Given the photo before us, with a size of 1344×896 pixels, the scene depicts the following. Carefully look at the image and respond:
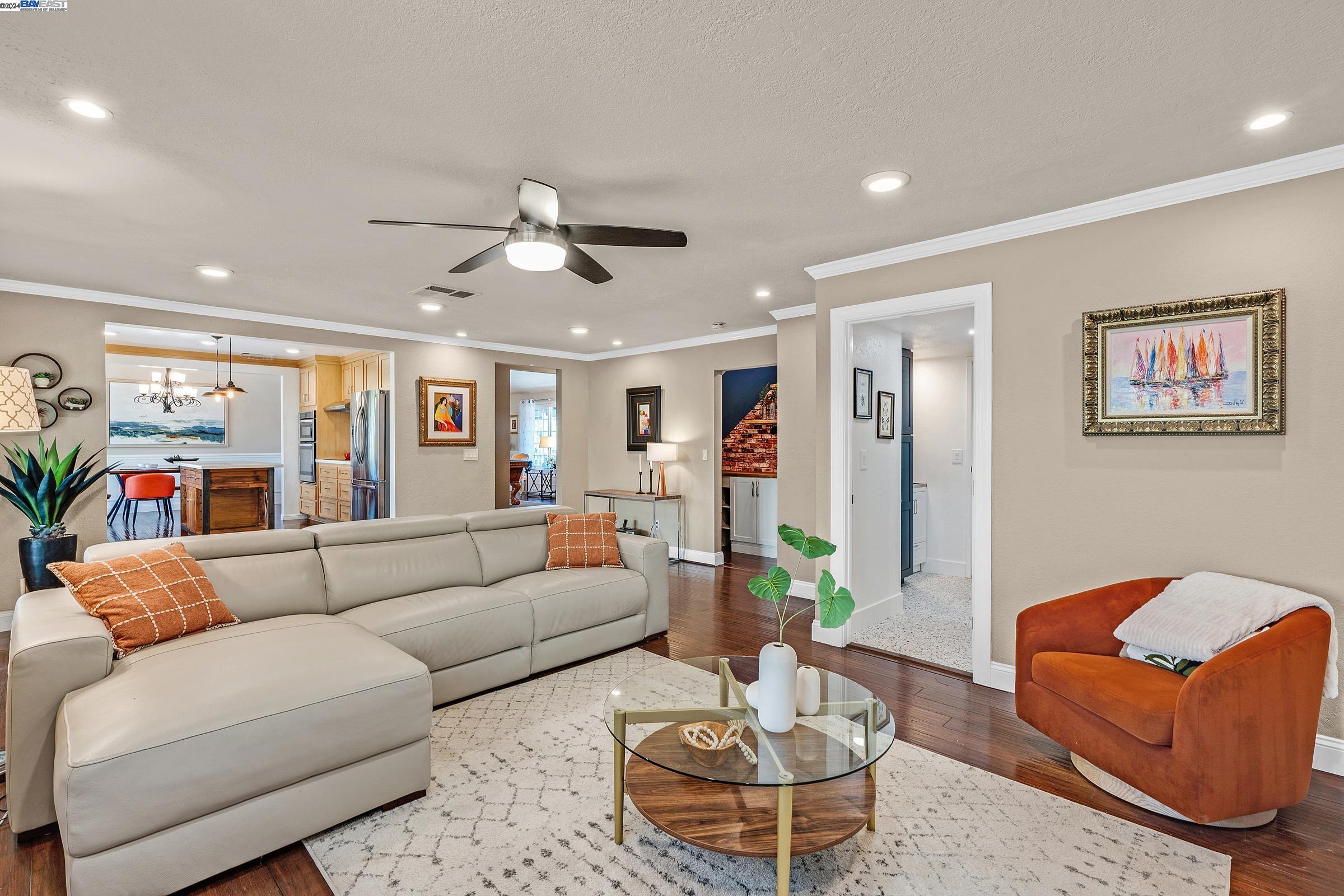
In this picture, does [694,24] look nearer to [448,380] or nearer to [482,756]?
[482,756]

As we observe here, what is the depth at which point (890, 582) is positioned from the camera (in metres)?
4.56

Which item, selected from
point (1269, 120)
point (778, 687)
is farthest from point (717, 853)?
point (1269, 120)

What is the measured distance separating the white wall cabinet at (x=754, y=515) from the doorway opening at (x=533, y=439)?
14.6ft

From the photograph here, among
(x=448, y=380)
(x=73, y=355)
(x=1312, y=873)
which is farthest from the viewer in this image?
(x=448, y=380)

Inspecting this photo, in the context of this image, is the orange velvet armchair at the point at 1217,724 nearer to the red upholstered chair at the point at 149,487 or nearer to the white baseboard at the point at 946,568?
the white baseboard at the point at 946,568

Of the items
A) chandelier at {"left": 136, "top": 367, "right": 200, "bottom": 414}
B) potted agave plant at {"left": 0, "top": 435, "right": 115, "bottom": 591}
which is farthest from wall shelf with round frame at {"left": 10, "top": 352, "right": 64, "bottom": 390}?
chandelier at {"left": 136, "top": 367, "right": 200, "bottom": 414}

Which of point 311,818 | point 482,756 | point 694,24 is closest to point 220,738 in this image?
point 311,818

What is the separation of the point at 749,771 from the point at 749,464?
560 cm

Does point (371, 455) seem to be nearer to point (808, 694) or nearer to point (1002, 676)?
point (808, 694)

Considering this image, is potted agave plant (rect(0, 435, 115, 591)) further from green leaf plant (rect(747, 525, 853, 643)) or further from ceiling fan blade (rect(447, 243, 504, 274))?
green leaf plant (rect(747, 525, 853, 643))

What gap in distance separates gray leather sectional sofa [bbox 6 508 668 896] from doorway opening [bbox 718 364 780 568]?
420cm

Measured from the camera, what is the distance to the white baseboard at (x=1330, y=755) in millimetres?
2379

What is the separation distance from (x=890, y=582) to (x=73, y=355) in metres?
6.10

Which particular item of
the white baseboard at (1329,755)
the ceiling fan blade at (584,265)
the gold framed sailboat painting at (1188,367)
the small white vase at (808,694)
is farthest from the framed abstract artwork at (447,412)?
the white baseboard at (1329,755)
